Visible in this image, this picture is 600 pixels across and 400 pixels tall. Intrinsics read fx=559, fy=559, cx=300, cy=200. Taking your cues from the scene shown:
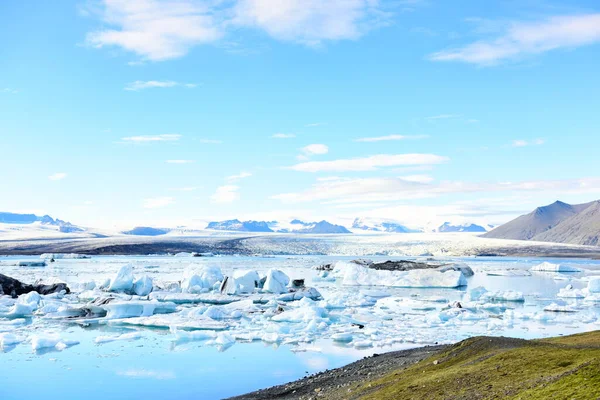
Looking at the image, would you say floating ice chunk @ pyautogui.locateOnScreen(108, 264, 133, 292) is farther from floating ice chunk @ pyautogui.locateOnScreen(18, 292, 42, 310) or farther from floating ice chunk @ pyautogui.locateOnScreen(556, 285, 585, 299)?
floating ice chunk @ pyautogui.locateOnScreen(556, 285, 585, 299)

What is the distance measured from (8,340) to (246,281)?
16.0 meters

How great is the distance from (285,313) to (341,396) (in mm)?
11920

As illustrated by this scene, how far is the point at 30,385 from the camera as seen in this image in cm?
1220

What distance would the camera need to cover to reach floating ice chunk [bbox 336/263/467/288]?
39.4 meters

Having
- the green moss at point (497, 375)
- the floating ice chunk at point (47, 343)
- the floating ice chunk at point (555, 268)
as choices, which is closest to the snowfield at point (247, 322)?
the floating ice chunk at point (47, 343)

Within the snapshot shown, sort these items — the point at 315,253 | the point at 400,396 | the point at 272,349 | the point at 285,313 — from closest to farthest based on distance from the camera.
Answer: the point at 400,396 < the point at 272,349 < the point at 285,313 < the point at 315,253

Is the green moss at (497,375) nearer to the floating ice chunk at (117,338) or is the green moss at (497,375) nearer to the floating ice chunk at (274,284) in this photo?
the floating ice chunk at (117,338)

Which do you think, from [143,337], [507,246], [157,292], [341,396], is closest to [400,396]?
[341,396]

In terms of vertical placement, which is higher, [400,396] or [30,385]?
[400,396]

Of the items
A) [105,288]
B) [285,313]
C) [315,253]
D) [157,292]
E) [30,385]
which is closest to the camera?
[30,385]

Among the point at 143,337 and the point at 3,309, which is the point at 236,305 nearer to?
the point at 143,337

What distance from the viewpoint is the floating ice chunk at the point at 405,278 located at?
39444 mm

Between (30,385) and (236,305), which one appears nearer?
(30,385)

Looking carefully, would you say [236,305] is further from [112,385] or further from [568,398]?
[568,398]
